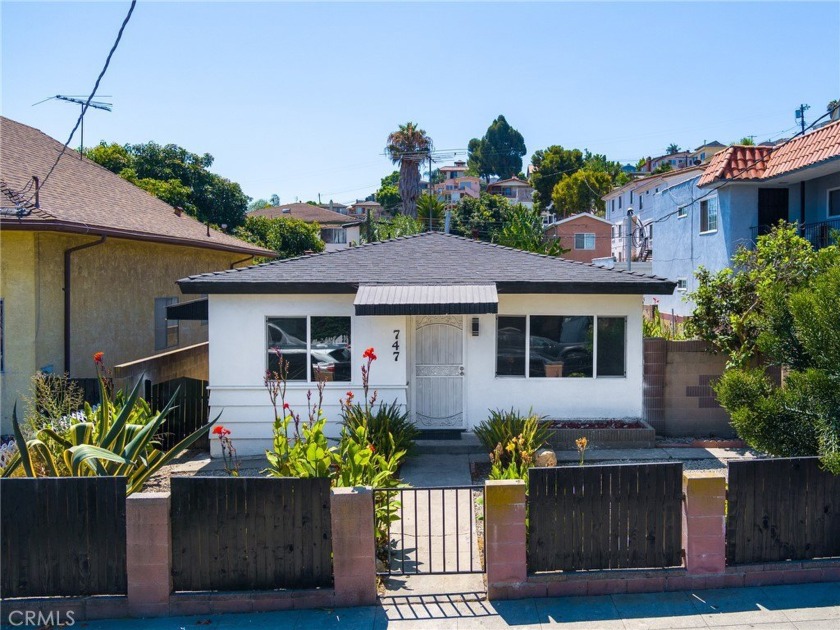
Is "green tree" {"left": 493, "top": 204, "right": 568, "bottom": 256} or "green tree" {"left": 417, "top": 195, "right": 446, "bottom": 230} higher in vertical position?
"green tree" {"left": 417, "top": 195, "right": 446, "bottom": 230}

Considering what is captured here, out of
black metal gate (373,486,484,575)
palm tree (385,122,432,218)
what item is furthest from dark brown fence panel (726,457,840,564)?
palm tree (385,122,432,218)

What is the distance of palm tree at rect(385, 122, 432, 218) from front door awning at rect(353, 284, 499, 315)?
35491 millimetres

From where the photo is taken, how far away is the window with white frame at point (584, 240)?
53531 mm

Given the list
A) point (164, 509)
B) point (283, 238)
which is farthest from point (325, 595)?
point (283, 238)

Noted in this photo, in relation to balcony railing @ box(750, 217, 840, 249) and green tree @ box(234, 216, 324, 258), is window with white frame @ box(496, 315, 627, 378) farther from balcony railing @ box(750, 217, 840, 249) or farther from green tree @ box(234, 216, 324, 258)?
green tree @ box(234, 216, 324, 258)

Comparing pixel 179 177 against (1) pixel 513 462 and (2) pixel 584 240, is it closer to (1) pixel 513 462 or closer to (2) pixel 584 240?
(2) pixel 584 240

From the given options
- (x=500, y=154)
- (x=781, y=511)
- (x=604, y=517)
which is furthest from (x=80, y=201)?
(x=500, y=154)

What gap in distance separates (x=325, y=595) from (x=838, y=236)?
7.26 meters

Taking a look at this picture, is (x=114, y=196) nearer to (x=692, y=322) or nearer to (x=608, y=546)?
(x=692, y=322)

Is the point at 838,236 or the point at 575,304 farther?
the point at 575,304

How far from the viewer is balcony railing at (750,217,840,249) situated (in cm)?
1656

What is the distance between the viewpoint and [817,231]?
682 inches

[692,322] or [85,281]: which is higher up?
[85,281]

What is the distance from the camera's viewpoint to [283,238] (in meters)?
42.9
